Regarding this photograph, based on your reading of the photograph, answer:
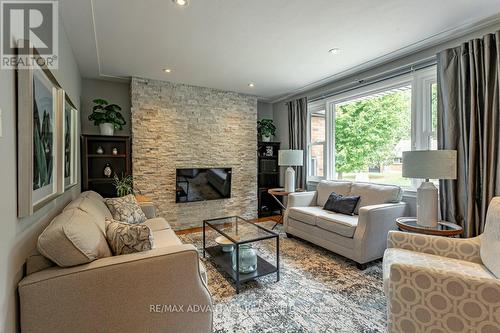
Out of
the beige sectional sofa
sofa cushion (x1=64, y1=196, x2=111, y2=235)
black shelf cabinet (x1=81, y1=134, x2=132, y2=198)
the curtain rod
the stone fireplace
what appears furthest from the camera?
the stone fireplace

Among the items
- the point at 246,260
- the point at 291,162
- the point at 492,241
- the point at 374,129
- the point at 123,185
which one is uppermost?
the point at 374,129

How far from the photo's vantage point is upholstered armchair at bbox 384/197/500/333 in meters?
1.31

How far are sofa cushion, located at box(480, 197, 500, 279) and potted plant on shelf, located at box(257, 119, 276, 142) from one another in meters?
3.80

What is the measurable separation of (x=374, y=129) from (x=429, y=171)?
1.59m

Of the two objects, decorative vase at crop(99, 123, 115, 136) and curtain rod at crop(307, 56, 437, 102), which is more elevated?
curtain rod at crop(307, 56, 437, 102)

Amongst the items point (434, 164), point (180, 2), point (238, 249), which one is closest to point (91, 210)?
point (238, 249)

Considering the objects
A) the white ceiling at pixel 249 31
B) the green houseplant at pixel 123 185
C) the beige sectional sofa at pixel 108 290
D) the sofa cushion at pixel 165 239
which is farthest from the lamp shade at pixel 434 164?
the green houseplant at pixel 123 185

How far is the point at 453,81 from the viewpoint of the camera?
262cm

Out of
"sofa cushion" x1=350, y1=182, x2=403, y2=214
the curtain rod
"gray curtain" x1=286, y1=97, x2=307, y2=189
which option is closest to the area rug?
"sofa cushion" x1=350, y1=182, x2=403, y2=214

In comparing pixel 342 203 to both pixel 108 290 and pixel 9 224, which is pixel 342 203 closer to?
pixel 108 290

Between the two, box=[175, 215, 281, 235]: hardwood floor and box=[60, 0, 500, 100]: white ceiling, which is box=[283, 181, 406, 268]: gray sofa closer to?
box=[175, 215, 281, 235]: hardwood floor

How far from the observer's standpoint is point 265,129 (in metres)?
5.22

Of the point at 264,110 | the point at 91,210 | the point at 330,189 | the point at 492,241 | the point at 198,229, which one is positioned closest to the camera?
the point at 492,241

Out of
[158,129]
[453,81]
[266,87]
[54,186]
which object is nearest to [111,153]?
[158,129]
